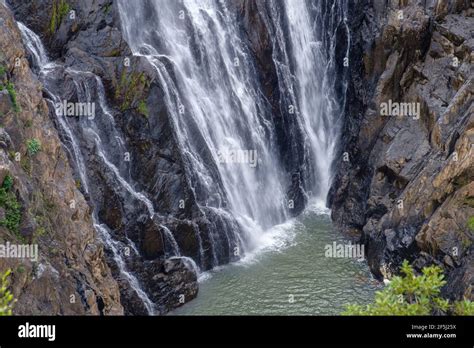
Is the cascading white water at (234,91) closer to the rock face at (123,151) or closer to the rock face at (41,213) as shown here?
the rock face at (123,151)

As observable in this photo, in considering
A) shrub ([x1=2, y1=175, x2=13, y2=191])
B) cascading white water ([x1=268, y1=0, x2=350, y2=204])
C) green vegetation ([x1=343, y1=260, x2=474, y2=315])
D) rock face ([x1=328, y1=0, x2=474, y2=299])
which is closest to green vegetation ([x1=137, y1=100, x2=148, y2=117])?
shrub ([x1=2, y1=175, x2=13, y2=191])

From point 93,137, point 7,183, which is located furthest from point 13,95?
point 93,137

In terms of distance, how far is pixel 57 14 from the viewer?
2253 cm

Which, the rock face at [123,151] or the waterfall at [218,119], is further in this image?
the waterfall at [218,119]

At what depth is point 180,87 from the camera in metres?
24.8

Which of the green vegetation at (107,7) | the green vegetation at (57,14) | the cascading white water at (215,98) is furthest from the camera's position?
the cascading white water at (215,98)

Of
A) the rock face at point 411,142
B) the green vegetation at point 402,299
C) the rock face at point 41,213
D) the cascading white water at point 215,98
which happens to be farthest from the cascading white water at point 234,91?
the green vegetation at point 402,299

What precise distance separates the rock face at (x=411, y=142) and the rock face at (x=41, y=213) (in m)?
11.9

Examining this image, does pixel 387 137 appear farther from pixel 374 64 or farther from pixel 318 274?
pixel 318 274

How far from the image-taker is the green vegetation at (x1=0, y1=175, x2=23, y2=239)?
14.7m

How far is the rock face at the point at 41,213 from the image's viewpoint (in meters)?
14.6

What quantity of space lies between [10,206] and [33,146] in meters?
2.74

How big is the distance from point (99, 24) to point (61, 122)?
5.15m

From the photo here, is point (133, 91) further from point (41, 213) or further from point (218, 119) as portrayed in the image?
point (41, 213)
